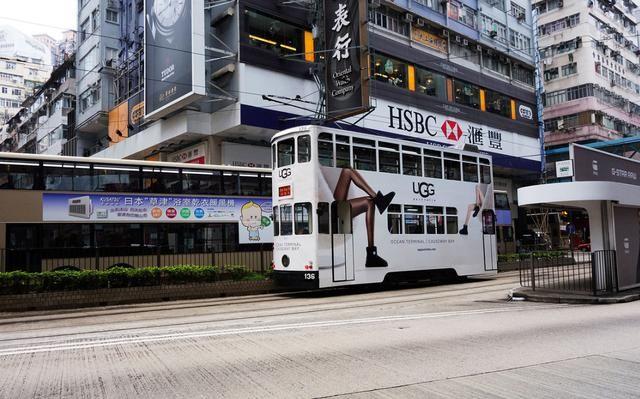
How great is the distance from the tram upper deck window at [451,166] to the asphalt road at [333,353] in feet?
23.6

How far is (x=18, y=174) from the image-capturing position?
596 inches

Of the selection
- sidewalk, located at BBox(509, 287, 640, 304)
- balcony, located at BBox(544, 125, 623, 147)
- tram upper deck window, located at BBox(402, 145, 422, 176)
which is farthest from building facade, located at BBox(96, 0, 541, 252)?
sidewalk, located at BBox(509, 287, 640, 304)

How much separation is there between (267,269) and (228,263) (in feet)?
4.93

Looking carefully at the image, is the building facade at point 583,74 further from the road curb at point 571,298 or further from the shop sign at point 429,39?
the road curb at point 571,298

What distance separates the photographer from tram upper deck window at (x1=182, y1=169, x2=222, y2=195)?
17891 mm

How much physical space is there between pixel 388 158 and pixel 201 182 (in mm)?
6565

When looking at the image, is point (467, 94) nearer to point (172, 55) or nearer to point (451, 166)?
point (172, 55)

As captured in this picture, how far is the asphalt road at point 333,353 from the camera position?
510 cm

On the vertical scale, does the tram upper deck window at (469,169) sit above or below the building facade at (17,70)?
below

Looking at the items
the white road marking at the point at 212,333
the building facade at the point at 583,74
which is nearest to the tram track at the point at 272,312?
the white road marking at the point at 212,333

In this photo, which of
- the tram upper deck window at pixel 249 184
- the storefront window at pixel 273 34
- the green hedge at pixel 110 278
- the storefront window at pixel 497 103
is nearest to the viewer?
the green hedge at pixel 110 278

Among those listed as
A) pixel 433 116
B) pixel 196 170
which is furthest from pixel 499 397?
pixel 433 116

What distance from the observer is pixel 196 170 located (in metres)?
18.3

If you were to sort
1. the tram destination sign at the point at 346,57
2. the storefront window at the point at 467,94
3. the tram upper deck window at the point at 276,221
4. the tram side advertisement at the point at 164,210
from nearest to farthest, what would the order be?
the tram upper deck window at the point at 276,221 → the tram side advertisement at the point at 164,210 → the tram destination sign at the point at 346,57 → the storefront window at the point at 467,94
